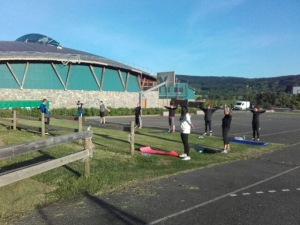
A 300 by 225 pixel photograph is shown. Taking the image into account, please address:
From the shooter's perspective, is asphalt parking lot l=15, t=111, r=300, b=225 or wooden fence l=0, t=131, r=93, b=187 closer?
asphalt parking lot l=15, t=111, r=300, b=225

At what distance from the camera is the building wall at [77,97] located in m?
41.5

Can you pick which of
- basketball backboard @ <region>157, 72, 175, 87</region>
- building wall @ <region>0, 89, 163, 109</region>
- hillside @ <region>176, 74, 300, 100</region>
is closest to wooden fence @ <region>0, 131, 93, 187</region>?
basketball backboard @ <region>157, 72, 175, 87</region>

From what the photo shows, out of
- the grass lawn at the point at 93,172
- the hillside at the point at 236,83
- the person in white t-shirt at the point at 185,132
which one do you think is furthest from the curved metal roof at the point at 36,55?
the hillside at the point at 236,83

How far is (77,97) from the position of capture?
46719 mm

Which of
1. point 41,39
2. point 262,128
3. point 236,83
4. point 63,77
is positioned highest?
point 41,39

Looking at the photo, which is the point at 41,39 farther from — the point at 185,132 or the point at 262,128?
the point at 185,132

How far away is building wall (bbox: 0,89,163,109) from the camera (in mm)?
41472

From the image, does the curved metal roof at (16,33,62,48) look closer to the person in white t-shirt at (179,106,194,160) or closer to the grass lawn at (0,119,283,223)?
the grass lawn at (0,119,283,223)

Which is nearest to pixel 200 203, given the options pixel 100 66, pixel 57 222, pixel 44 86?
pixel 57 222

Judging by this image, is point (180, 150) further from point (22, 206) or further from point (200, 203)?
point (22, 206)

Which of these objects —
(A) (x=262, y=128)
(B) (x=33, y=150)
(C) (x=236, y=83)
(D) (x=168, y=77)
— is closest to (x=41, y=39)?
(D) (x=168, y=77)

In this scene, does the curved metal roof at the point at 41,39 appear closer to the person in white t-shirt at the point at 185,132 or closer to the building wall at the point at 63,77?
the building wall at the point at 63,77

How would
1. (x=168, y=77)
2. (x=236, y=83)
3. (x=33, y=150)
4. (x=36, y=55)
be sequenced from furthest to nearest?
1. (x=236, y=83)
2. (x=36, y=55)
3. (x=168, y=77)
4. (x=33, y=150)

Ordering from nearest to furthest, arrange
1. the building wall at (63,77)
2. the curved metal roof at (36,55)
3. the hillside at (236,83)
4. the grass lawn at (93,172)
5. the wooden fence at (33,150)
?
the wooden fence at (33,150), the grass lawn at (93,172), the curved metal roof at (36,55), the building wall at (63,77), the hillside at (236,83)
